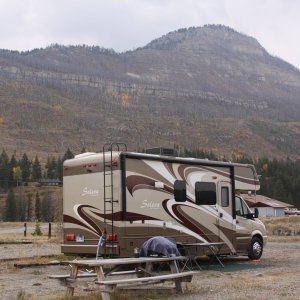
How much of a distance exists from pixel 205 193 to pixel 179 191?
111 cm

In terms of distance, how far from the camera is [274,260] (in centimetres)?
1845

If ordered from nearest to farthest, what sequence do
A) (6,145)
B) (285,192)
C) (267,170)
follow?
(285,192)
(267,170)
(6,145)

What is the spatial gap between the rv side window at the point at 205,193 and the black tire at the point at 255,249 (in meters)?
2.47

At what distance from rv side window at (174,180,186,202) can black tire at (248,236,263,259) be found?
3670mm

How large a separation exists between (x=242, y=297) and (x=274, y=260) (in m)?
8.54

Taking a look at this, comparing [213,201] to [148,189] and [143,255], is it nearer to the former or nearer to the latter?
[148,189]

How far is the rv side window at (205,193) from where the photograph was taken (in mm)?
16575

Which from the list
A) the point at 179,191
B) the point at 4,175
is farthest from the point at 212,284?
the point at 4,175

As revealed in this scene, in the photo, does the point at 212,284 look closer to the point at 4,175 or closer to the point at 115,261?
the point at 115,261

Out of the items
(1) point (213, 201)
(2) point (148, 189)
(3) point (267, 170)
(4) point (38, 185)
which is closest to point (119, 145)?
(2) point (148, 189)

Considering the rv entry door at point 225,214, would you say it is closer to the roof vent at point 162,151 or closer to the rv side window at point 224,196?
the rv side window at point 224,196

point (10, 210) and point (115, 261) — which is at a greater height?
point (115, 261)

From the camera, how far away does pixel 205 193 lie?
16734mm

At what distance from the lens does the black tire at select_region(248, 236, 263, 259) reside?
1834cm
